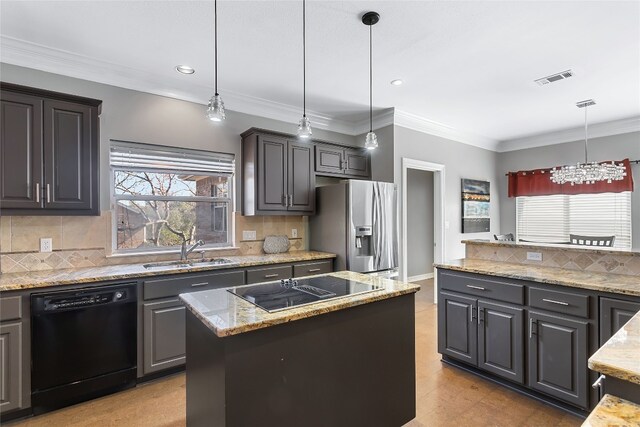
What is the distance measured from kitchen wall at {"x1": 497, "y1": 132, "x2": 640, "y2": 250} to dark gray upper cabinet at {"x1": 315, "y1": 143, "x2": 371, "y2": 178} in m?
3.36

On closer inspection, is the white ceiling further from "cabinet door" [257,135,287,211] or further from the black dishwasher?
the black dishwasher

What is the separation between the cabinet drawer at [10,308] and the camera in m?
2.10

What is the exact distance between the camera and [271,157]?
367 centimetres

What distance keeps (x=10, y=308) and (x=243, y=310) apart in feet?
5.99

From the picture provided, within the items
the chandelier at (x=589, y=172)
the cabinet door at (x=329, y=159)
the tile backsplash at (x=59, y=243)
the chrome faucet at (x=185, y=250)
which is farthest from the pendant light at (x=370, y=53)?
the chandelier at (x=589, y=172)

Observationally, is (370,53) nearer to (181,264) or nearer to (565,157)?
(181,264)

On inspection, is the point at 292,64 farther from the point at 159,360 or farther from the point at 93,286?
the point at 159,360

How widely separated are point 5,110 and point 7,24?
0.65 meters

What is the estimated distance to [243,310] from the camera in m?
1.52

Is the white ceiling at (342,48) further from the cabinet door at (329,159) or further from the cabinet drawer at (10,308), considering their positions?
the cabinet drawer at (10,308)

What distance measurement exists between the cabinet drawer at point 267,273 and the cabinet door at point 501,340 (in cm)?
186

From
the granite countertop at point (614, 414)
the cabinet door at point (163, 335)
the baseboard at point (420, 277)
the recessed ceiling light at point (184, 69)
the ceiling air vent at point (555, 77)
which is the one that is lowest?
the baseboard at point (420, 277)

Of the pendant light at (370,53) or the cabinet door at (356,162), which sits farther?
the cabinet door at (356,162)

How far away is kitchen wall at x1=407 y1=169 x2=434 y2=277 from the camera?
648 cm
